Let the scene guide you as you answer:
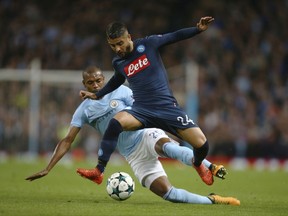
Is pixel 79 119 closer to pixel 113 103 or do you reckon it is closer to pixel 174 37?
pixel 113 103

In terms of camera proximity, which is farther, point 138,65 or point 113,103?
point 113,103

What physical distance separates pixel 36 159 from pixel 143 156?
13.9 m

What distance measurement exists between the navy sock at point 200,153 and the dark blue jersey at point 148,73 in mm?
669

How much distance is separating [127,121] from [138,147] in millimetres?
786

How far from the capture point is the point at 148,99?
9234 mm

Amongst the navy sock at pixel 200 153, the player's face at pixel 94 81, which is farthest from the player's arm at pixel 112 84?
the navy sock at pixel 200 153

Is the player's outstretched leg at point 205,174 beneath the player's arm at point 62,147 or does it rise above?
beneath

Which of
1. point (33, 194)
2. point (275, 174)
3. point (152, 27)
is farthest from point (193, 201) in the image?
point (152, 27)

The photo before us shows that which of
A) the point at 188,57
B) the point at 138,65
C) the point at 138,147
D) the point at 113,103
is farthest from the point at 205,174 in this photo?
the point at 188,57

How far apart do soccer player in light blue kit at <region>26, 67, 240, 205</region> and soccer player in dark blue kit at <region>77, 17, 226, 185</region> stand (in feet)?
0.92

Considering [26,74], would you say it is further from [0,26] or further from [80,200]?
[80,200]

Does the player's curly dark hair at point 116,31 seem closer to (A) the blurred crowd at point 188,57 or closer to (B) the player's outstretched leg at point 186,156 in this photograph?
(B) the player's outstretched leg at point 186,156

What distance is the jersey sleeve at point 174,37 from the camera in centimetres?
898

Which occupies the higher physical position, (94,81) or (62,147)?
(94,81)
